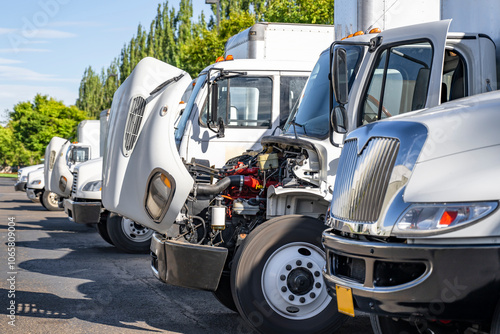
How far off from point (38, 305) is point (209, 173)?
2.35 meters

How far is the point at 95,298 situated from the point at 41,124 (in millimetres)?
56365

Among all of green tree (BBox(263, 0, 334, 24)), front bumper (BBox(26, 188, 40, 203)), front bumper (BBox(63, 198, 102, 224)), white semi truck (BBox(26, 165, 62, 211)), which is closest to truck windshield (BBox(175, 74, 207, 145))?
front bumper (BBox(63, 198, 102, 224))

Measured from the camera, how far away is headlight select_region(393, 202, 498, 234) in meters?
3.54

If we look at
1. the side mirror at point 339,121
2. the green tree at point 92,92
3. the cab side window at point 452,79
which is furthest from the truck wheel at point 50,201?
the green tree at point 92,92

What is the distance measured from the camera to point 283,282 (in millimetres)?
5898

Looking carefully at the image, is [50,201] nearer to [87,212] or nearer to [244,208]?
[87,212]

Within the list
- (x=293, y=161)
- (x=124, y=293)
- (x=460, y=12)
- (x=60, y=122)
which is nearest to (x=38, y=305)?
(x=124, y=293)

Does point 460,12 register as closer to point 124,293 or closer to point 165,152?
point 165,152

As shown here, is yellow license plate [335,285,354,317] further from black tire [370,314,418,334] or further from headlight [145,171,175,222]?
headlight [145,171,175,222]

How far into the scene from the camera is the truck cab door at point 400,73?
5.99m

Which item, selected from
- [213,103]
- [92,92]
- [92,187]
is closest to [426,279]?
[213,103]

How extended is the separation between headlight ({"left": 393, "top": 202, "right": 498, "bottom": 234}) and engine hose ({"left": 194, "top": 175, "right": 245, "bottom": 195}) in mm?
3121

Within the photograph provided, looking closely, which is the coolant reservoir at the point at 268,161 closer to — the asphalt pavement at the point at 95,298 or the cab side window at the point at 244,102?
the asphalt pavement at the point at 95,298

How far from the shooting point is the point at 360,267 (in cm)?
417
